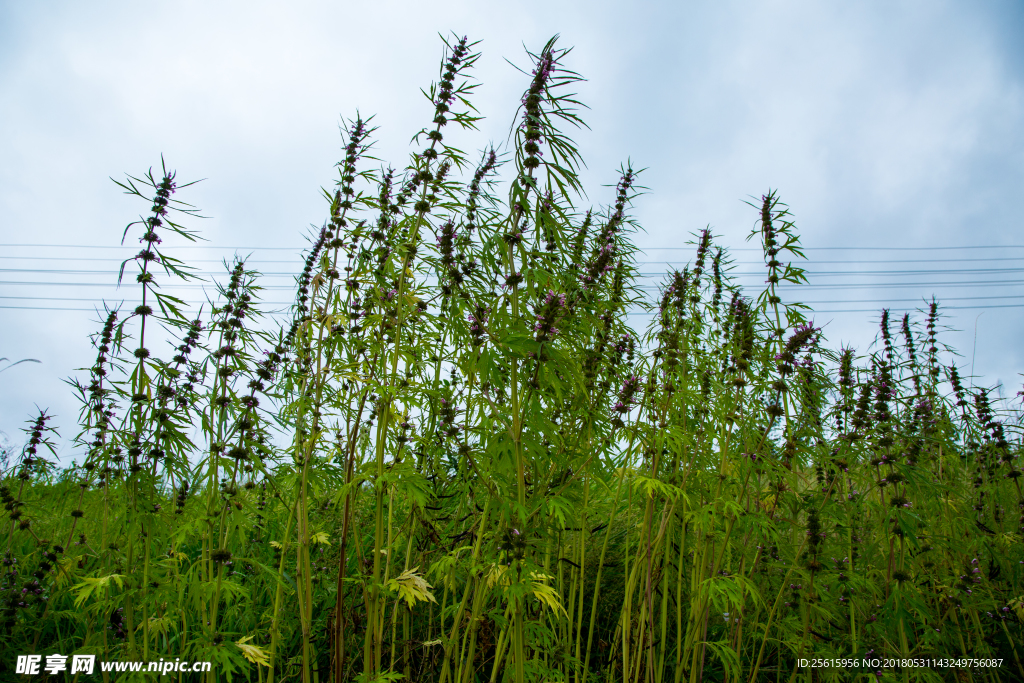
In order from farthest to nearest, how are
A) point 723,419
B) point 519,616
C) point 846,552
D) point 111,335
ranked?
1. point 846,552
2. point 723,419
3. point 111,335
4. point 519,616

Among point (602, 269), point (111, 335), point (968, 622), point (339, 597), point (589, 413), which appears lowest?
point (968, 622)

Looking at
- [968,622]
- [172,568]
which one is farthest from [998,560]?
[172,568]

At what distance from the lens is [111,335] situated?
2.13 m

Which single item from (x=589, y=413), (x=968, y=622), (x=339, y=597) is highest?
(x=589, y=413)

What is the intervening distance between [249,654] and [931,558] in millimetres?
3781

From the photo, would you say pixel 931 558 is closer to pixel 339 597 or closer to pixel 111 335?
pixel 339 597

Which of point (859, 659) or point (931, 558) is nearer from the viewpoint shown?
point (859, 659)

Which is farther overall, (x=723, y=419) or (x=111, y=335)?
(x=723, y=419)

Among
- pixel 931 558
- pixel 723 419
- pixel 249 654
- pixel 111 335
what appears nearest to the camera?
pixel 249 654

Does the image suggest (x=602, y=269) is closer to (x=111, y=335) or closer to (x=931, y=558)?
(x=111, y=335)

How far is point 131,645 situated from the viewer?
194cm

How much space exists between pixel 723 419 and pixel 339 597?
179 centimetres

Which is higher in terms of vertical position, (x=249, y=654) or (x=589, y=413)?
(x=589, y=413)

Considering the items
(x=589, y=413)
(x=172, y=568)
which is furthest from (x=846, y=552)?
(x=172, y=568)
